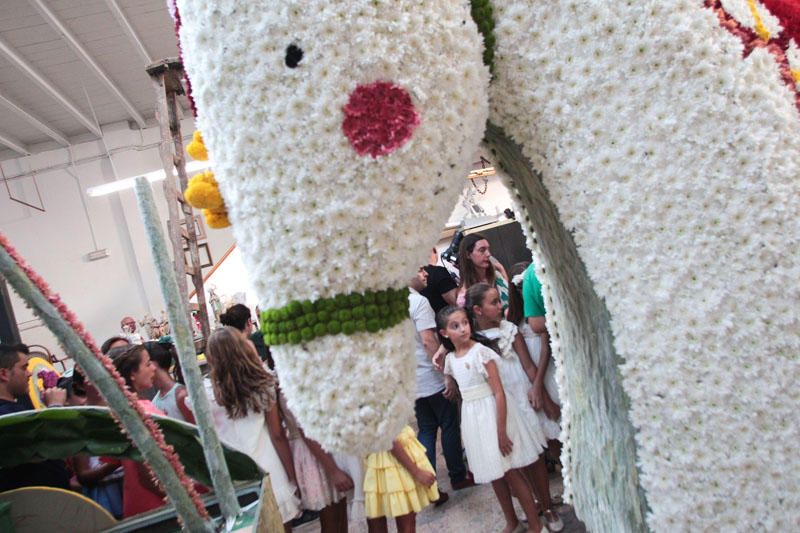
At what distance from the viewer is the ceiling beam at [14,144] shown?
374 inches

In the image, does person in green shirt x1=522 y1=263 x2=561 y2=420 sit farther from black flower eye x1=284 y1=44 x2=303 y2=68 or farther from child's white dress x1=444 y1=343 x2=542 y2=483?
black flower eye x1=284 y1=44 x2=303 y2=68

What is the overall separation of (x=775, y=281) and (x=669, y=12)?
0.31 meters

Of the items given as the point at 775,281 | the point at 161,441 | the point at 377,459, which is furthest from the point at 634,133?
the point at 377,459

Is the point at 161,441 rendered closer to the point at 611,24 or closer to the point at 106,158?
the point at 611,24

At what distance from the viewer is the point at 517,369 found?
2.84 meters

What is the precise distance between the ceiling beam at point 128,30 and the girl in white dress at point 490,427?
20.5ft

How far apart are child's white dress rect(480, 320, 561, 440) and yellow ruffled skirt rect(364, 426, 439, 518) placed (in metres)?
0.58

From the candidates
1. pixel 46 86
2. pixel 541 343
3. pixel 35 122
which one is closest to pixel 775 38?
pixel 541 343

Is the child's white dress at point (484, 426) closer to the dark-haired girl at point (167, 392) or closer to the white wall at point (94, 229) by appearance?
the dark-haired girl at point (167, 392)

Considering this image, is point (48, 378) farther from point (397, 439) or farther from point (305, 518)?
point (397, 439)

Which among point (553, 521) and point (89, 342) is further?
point (553, 521)

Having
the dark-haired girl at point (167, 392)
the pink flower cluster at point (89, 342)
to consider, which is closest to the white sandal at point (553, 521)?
the dark-haired girl at point (167, 392)

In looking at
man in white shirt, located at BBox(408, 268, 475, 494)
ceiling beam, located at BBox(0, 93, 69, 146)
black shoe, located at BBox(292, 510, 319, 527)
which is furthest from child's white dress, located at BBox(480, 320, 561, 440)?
ceiling beam, located at BBox(0, 93, 69, 146)

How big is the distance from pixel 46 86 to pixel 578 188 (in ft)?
30.4
